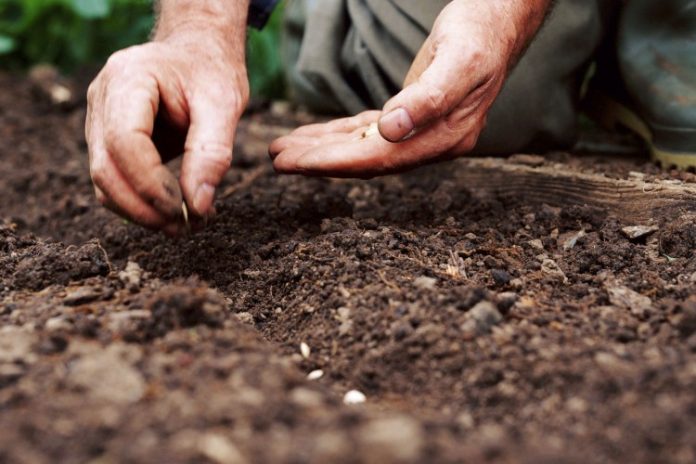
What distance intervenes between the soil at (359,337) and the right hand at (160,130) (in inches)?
6.1

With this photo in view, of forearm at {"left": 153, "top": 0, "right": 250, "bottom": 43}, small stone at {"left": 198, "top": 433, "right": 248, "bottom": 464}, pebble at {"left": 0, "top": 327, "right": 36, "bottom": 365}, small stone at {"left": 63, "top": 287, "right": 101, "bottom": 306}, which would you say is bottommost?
small stone at {"left": 63, "top": 287, "right": 101, "bottom": 306}

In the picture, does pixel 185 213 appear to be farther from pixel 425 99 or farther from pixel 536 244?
pixel 536 244

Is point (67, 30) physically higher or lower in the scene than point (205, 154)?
lower

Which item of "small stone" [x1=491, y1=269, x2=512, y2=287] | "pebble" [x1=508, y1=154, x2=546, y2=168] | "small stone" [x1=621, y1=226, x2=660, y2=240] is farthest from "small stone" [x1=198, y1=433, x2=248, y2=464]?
"pebble" [x1=508, y1=154, x2=546, y2=168]

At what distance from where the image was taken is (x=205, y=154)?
146 centimetres

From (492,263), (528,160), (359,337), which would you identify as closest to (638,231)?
(492,263)

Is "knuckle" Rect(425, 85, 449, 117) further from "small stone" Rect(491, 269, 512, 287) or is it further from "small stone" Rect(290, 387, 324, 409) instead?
"small stone" Rect(290, 387, 324, 409)

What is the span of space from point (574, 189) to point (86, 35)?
9.51ft

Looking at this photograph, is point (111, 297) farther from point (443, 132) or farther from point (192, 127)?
point (443, 132)

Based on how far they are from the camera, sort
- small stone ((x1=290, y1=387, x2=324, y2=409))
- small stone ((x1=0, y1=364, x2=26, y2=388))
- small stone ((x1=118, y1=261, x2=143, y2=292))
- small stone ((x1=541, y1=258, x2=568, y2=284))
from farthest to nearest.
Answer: small stone ((x1=541, y1=258, x2=568, y2=284)) → small stone ((x1=118, y1=261, x2=143, y2=292)) → small stone ((x1=0, y1=364, x2=26, y2=388)) → small stone ((x1=290, y1=387, x2=324, y2=409))

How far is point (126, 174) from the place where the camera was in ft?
4.61

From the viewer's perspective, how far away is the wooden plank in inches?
70.1

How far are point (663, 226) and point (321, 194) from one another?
90 cm

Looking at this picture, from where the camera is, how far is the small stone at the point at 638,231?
168 cm
